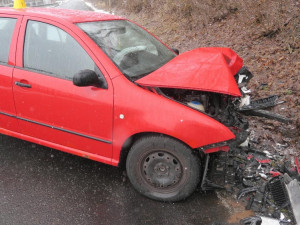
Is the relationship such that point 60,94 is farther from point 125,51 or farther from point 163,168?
point 163,168

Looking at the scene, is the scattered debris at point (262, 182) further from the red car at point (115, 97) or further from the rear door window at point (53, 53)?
the rear door window at point (53, 53)

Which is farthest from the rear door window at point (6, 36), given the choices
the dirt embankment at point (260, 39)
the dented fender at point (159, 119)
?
the dirt embankment at point (260, 39)

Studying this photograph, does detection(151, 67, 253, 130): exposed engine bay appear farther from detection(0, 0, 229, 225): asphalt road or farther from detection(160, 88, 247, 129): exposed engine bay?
detection(0, 0, 229, 225): asphalt road

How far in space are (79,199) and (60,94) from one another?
1.10 metres

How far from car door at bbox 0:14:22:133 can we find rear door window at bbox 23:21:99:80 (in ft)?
0.61

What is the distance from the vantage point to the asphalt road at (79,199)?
273 cm

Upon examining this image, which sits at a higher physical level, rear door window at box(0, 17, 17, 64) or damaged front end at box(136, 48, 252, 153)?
rear door window at box(0, 17, 17, 64)

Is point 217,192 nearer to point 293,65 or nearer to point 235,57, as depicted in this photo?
point 235,57

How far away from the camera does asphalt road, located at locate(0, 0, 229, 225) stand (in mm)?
2727

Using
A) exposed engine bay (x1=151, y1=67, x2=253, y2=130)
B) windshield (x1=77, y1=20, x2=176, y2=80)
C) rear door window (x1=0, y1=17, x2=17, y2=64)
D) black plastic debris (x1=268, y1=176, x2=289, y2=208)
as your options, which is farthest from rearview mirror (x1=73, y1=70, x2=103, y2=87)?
black plastic debris (x1=268, y1=176, x2=289, y2=208)

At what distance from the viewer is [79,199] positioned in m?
2.97

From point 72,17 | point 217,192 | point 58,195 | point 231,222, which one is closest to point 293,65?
point 217,192

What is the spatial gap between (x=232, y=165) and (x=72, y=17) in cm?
246

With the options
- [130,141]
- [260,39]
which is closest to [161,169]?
[130,141]
